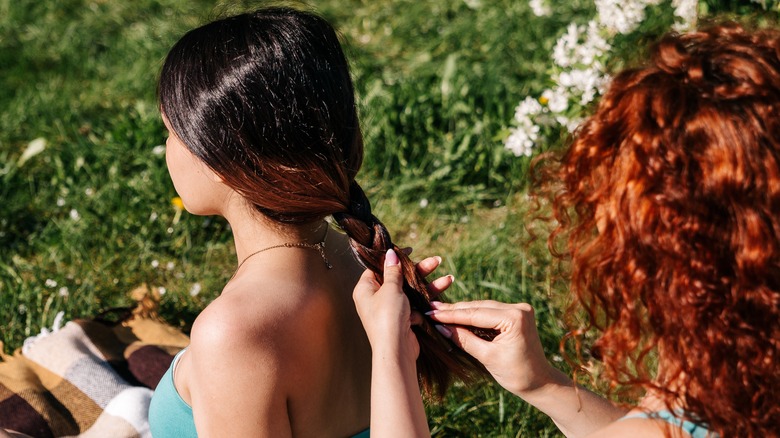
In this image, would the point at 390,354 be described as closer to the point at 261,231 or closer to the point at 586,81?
the point at 261,231

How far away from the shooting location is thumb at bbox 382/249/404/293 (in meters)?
1.72

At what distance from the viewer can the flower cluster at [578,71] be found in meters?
3.24

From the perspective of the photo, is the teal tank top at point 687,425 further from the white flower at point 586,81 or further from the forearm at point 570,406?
the white flower at point 586,81

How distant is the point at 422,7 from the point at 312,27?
3813 mm

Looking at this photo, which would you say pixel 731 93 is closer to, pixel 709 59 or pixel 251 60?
pixel 709 59

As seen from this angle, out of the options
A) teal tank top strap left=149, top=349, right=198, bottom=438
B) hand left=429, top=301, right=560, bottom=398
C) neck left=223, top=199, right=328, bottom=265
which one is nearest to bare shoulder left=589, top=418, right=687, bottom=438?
hand left=429, top=301, right=560, bottom=398

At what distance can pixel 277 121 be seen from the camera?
176 cm

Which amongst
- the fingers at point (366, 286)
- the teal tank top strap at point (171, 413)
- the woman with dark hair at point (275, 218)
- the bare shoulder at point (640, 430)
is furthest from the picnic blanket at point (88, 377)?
the bare shoulder at point (640, 430)

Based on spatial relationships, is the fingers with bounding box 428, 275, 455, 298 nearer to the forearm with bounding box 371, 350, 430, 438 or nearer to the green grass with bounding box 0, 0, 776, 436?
the forearm with bounding box 371, 350, 430, 438

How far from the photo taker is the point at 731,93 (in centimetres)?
132

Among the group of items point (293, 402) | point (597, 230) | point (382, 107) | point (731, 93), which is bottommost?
point (382, 107)

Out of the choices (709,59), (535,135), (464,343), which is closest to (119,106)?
(535,135)

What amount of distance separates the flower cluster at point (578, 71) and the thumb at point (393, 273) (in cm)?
160

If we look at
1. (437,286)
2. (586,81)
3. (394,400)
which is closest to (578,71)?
(586,81)
